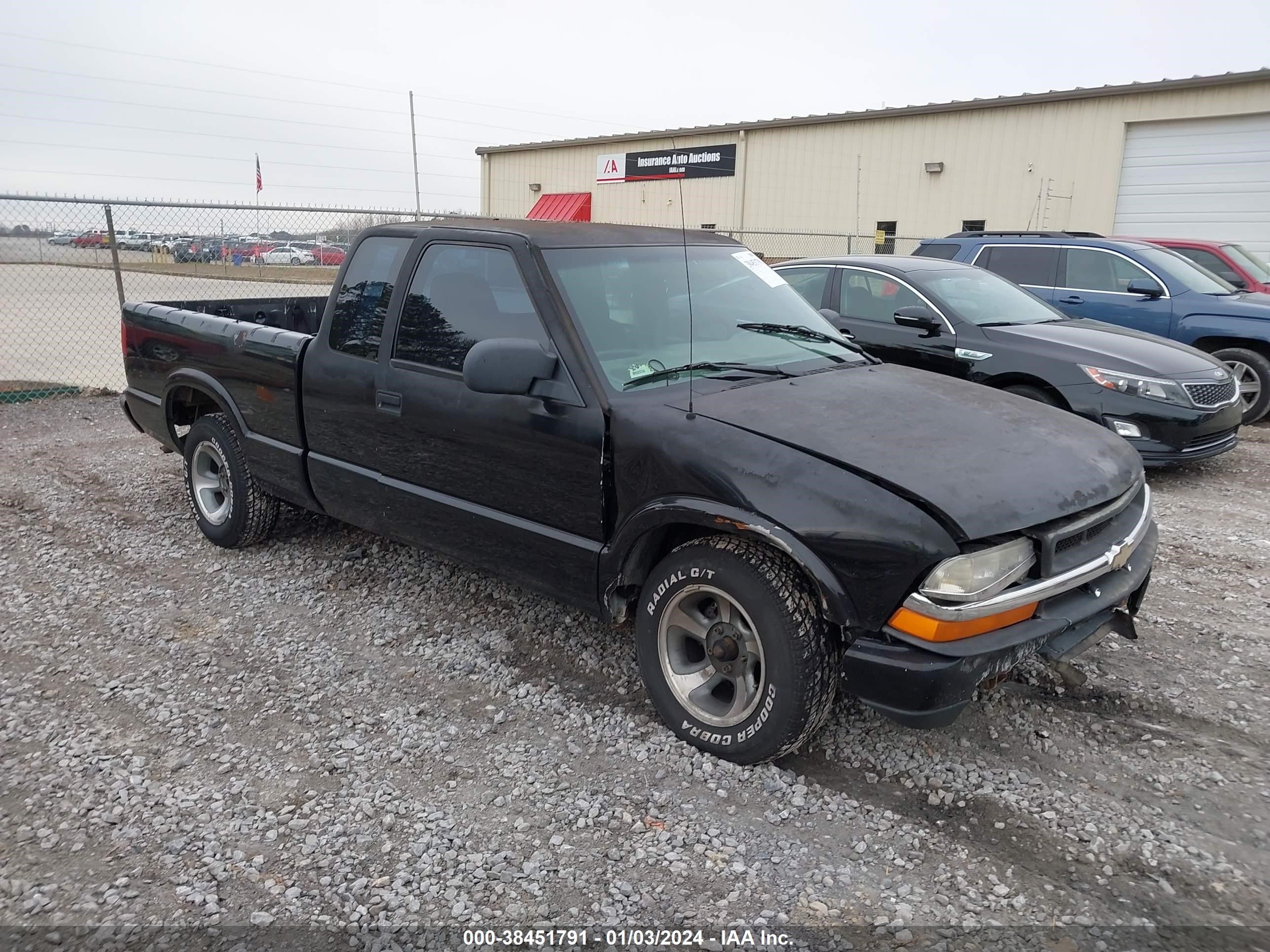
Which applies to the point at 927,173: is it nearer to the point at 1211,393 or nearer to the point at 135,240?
the point at 1211,393

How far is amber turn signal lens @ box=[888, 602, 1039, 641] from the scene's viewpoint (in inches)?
108

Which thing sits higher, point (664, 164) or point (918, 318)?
point (664, 164)

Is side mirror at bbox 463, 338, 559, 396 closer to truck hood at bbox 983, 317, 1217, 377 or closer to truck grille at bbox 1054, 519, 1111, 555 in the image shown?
truck grille at bbox 1054, 519, 1111, 555

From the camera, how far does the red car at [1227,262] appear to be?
10.6 metres

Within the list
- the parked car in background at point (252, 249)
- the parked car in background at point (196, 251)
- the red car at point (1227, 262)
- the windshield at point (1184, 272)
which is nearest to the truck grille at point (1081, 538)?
the windshield at point (1184, 272)

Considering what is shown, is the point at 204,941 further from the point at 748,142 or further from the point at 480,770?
the point at 748,142

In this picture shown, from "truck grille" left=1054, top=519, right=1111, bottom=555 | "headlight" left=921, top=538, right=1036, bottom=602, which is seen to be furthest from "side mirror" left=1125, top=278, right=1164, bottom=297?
"headlight" left=921, top=538, right=1036, bottom=602

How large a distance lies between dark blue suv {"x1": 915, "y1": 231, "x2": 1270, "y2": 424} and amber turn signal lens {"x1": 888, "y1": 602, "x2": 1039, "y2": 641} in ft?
24.3

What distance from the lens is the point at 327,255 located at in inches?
453

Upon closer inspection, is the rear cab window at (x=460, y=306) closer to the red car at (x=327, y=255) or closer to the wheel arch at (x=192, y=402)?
the wheel arch at (x=192, y=402)

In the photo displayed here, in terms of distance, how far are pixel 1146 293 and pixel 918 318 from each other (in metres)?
4.20

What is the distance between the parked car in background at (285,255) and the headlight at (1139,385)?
8.99 m

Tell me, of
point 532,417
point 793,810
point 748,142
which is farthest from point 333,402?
point 748,142

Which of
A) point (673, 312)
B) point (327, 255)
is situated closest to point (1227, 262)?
point (673, 312)
